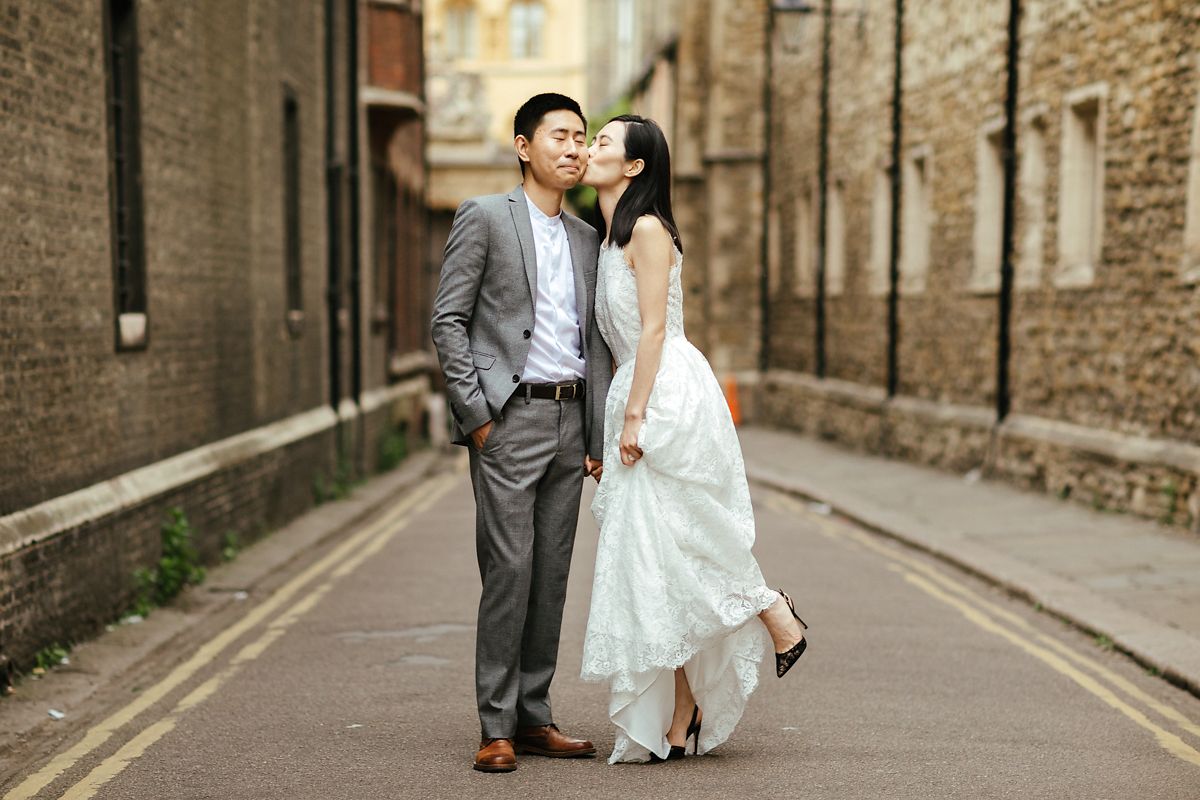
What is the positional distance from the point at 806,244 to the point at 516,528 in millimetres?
22577

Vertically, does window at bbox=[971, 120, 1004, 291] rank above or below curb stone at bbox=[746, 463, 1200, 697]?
above

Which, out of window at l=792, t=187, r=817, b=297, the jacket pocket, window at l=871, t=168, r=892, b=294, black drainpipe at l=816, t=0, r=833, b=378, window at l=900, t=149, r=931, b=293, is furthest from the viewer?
window at l=792, t=187, r=817, b=297

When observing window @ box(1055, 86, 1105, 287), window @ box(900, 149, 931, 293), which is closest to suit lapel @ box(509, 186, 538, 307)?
window @ box(1055, 86, 1105, 287)

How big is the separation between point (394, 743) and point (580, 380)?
1582 mm

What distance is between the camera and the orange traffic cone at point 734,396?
1061 inches

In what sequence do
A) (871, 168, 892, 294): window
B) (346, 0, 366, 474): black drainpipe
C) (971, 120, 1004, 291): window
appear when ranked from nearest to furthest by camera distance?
1. (971, 120, 1004, 291): window
2. (346, 0, 366, 474): black drainpipe
3. (871, 168, 892, 294): window

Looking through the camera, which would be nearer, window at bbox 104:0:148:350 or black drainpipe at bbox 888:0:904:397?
window at bbox 104:0:148:350

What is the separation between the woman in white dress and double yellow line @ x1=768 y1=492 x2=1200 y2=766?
180 centimetres

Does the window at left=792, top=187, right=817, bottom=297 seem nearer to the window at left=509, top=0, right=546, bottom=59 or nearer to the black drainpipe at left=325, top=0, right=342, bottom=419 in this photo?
the black drainpipe at left=325, top=0, right=342, bottom=419

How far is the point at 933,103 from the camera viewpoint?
1941 cm

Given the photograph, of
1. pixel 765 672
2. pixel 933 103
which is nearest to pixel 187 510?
pixel 765 672

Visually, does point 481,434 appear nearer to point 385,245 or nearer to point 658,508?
point 658,508

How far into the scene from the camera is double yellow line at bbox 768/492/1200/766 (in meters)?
6.30

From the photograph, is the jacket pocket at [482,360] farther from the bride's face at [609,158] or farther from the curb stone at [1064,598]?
the curb stone at [1064,598]
